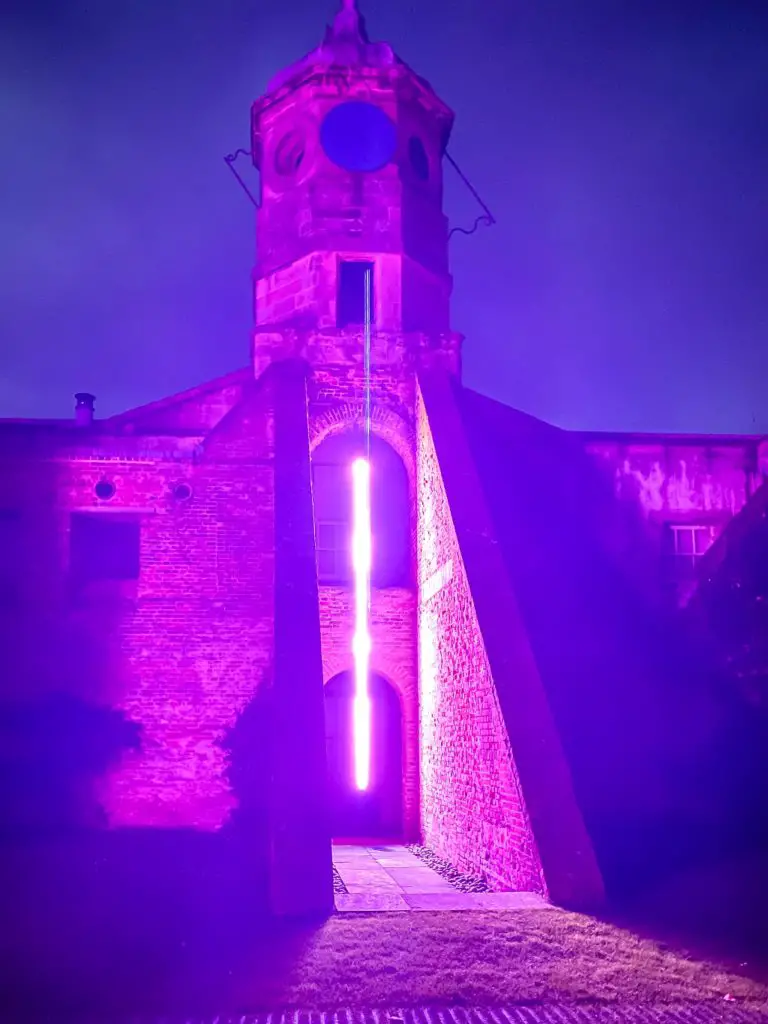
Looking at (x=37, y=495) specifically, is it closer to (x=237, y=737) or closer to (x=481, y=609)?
(x=237, y=737)

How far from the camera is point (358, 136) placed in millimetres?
16078

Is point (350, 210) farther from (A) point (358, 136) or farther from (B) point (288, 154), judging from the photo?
(B) point (288, 154)

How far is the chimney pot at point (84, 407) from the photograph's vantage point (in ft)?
51.5

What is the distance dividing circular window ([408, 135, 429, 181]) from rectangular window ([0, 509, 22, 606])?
9113mm

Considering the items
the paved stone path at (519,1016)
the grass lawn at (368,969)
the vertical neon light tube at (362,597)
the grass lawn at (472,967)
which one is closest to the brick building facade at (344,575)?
the vertical neon light tube at (362,597)

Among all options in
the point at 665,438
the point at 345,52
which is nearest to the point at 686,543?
the point at 665,438

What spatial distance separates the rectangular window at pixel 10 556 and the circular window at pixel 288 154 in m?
7.77

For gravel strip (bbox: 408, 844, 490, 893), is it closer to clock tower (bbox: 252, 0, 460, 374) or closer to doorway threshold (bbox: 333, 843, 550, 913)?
doorway threshold (bbox: 333, 843, 550, 913)

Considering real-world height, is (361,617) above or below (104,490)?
below

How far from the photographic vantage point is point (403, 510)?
14.8 meters

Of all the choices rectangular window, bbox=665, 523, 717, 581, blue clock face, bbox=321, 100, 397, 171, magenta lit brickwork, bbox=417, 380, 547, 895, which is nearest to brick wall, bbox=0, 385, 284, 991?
magenta lit brickwork, bbox=417, 380, 547, 895

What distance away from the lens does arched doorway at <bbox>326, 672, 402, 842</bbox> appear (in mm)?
13805

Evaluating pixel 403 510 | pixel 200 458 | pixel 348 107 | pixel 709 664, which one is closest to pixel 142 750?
pixel 200 458

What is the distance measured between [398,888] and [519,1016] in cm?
455
